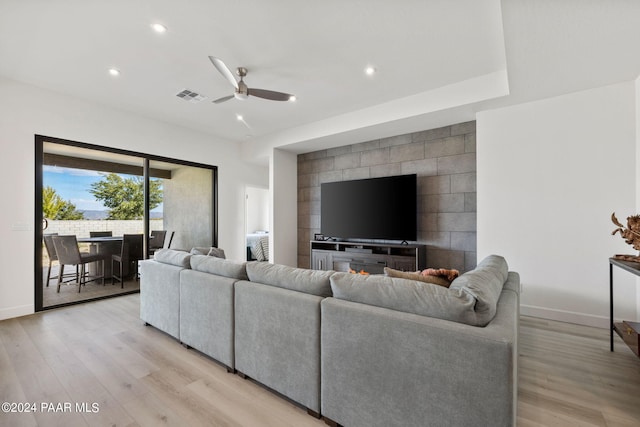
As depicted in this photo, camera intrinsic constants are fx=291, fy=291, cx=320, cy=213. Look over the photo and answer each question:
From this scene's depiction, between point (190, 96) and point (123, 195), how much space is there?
6.22 ft

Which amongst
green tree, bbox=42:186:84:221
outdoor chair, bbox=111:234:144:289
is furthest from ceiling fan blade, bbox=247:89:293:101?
outdoor chair, bbox=111:234:144:289

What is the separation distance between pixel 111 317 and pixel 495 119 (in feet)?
16.6

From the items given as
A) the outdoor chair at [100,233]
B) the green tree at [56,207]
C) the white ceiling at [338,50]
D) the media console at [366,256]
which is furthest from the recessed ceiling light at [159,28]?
the media console at [366,256]

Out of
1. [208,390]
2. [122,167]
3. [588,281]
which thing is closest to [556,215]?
[588,281]

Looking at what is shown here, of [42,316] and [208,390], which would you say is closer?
[208,390]

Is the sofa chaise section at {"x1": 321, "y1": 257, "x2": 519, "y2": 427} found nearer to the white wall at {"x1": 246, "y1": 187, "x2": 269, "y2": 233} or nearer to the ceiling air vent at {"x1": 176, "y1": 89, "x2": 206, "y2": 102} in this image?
the ceiling air vent at {"x1": 176, "y1": 89, "x2": 206, "y2": 102}

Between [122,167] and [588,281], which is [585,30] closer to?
[588,281]

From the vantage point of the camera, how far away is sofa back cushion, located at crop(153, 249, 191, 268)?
260 centimetres

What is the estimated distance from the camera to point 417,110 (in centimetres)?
376

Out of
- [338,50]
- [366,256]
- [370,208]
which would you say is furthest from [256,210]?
[338,50]

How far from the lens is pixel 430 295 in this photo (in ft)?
4.46

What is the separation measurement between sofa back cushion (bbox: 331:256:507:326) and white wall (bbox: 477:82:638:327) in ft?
6.82

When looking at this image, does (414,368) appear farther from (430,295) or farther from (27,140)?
(27,140)

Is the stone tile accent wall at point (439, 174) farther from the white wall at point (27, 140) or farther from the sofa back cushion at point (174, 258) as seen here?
the white wall at point (27, 140)
